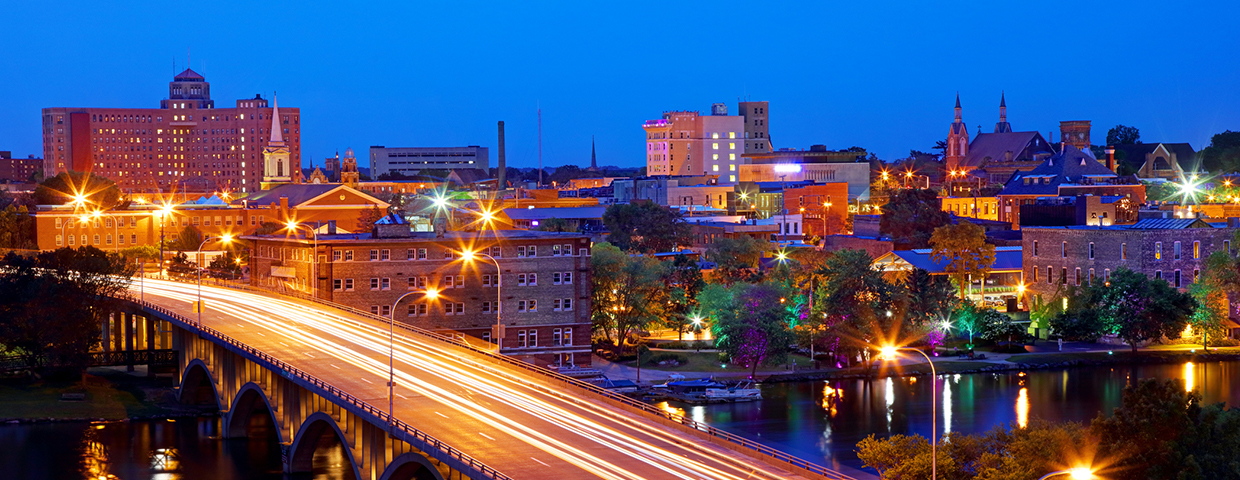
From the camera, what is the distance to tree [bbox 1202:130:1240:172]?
18662cm

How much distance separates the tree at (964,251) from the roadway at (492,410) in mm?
52514

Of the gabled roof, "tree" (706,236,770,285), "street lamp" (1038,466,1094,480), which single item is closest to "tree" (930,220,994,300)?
the gabled roof

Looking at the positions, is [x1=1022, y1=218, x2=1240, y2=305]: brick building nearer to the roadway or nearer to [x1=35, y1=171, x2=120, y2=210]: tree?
the roadway

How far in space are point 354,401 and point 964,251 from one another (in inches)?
2821

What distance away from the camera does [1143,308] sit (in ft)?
293

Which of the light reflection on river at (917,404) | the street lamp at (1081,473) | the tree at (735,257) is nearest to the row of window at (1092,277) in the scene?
the light reflection on river at (917,404)

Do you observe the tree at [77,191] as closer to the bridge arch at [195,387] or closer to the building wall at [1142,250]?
the bridge arch at [195,387]

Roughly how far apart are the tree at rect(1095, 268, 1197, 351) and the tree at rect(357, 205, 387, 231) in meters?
81.6

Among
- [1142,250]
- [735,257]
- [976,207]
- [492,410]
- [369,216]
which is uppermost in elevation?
[976,207]

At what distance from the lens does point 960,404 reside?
73.8 meters

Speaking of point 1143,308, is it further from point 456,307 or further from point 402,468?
point 402,468

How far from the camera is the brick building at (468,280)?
80.9m

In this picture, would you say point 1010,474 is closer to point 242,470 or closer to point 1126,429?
point 1126,429

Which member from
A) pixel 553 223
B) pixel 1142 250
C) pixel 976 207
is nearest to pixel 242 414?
pixel 1142 250
